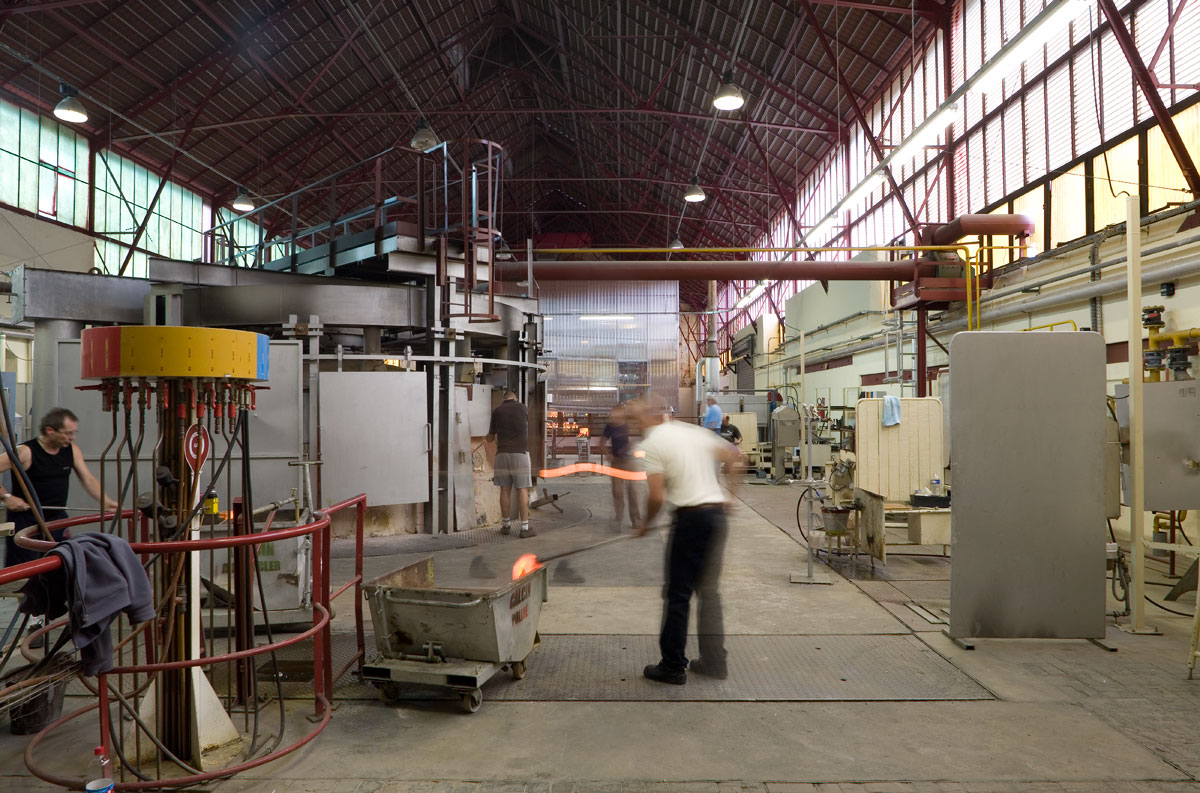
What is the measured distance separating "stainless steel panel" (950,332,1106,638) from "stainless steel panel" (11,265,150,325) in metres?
9.01

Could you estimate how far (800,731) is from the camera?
4070mm

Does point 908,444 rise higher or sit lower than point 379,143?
lower

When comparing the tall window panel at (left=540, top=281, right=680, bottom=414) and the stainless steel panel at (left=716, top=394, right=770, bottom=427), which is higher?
the tall window panel at (left=540, top=281, right=680, bottom=414)

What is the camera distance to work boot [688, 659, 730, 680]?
4887mm

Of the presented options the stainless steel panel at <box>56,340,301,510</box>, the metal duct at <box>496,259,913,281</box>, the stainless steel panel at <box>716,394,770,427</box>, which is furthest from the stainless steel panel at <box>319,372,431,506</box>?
the stainless steel panel at <box>716,394,770,427</box>

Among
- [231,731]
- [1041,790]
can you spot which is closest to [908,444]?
[1041,790]

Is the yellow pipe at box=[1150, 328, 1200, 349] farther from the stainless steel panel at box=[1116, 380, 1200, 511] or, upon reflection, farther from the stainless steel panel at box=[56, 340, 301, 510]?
the stainless steel panel at box=[56, 340, 301, 510]

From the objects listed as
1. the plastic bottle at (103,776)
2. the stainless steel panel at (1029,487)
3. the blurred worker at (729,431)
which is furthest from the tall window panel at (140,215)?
the stainless steel panel at (1029,487)

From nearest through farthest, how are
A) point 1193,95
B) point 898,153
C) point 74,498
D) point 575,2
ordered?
1. point 74,498
2. point 1193,95
3. point 898,153
4. point 575,2

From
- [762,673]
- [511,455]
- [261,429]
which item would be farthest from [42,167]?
[762,673]

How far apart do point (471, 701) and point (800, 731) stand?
189 cm

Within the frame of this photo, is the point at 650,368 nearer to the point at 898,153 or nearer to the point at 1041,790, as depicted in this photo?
the point at 898,153

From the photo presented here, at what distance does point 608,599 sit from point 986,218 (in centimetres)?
881

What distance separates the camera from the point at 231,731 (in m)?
3.85
